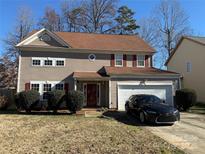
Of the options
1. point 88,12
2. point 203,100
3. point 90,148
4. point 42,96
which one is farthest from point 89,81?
point 88,12

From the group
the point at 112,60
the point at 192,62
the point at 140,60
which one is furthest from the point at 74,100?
the point at 192,62

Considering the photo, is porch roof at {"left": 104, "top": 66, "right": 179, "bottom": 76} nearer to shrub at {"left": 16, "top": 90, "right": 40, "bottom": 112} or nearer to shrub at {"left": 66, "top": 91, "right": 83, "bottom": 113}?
shrub at {"left": 66, "top": 91, "right": 83, "bottom": 113}

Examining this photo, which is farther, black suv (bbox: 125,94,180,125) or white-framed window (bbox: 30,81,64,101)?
white-framed window (bbox: 30,81,64,101)

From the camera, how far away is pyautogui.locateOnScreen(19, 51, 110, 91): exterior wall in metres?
21.7

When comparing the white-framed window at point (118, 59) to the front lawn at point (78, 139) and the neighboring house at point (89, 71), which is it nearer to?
the neighboring house at point (89, 71)

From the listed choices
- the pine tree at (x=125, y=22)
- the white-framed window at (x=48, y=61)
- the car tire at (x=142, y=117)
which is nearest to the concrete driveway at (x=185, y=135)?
the car tire at (x=142, y=117)

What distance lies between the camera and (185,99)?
20391 mm

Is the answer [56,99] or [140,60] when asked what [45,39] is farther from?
[140,60]

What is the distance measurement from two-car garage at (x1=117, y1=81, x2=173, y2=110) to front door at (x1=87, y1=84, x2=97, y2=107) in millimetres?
2792

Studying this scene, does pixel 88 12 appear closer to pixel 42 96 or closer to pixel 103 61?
pixel 103 61

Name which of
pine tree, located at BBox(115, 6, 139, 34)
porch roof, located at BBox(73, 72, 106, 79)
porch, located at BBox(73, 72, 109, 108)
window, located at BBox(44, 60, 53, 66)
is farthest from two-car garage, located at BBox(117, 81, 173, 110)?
pine tree, located at BBox(115, 6, 139, 34)

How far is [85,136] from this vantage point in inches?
397

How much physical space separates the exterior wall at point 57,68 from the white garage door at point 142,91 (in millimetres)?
3672

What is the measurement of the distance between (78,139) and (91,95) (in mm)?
13175
